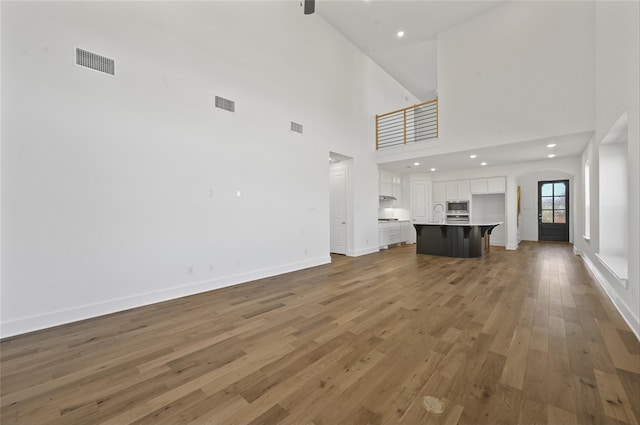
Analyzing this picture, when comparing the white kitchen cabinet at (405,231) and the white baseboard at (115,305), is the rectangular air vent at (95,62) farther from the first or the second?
the white kitchen cabinet at (405,231)

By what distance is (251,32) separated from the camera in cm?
470

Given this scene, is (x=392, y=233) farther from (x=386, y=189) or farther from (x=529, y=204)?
(x=529, y=204)

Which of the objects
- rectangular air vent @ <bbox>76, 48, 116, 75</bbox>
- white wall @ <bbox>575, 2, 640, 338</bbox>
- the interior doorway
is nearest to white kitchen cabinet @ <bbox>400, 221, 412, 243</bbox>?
the interior doorway

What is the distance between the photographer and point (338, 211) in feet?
24.5

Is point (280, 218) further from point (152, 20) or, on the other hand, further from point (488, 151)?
point (488, 151)

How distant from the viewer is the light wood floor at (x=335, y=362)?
1.55 meters

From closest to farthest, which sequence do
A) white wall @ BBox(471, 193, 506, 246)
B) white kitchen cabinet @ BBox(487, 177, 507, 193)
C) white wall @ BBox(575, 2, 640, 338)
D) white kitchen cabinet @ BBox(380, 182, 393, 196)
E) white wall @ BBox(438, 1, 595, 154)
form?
1. white wall @ BBox(575, 2, 640, 338)
2. white wall @ BBox(438, 1, 595, 154)
3. white kitchen cabinet @ BBox(487, 177, 507, 193)
4. white kitchen cabinet @ BBox(380, 182, 393, 196)
5. white wall @ BBox(471, 193, 506, 246)

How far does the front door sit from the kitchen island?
18.5 ft

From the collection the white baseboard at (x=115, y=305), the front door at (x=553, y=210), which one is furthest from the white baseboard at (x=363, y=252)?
the front door at (x=553, y=210)

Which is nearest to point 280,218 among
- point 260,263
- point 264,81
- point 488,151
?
point 260,263

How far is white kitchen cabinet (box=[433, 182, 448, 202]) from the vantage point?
9.45 meters

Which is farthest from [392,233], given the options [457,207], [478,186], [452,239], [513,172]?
[513,172]

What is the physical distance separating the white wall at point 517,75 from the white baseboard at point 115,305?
5.64 meters

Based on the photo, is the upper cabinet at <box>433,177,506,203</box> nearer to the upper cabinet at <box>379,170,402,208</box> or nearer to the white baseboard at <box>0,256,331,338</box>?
the upper cabinet at <box>379,170,402,208</box>
